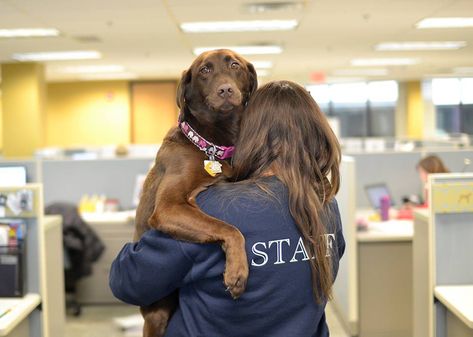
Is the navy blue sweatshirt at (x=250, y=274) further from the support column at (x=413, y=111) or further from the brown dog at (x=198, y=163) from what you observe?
the support column at (x=413, y=111)

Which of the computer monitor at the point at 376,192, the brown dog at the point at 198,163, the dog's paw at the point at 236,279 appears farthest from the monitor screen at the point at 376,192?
the dog's paw at the point at 236,279

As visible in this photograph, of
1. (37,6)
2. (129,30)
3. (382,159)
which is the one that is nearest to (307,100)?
(382,159)

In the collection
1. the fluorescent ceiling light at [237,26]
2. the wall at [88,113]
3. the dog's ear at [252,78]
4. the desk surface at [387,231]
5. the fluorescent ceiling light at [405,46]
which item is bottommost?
the desk surface at [387,231]

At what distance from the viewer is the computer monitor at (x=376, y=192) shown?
4209mm

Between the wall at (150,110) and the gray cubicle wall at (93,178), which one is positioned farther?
the wall at (150,110)

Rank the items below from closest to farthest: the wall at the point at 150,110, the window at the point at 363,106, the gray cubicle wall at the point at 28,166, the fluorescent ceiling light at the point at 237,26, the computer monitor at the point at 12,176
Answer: the computer monitor at the point at 12,176, the gray cubicle wall at the point at 28,166, the fluorescent ceiling light at the point at 237,26, the wall at the point at 150,110, the window at the point at 363,106

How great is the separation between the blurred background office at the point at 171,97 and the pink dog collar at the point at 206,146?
256 millimetres

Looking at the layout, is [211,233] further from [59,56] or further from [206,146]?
[59,56]

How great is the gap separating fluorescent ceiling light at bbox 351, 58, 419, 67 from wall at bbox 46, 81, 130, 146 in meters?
4.82

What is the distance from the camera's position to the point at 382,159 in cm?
445

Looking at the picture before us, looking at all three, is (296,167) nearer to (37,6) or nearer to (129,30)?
(37,6)

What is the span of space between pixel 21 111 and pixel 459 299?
784 cm

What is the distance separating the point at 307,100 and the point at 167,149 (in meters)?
0.39

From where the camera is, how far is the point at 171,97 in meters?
11.5
